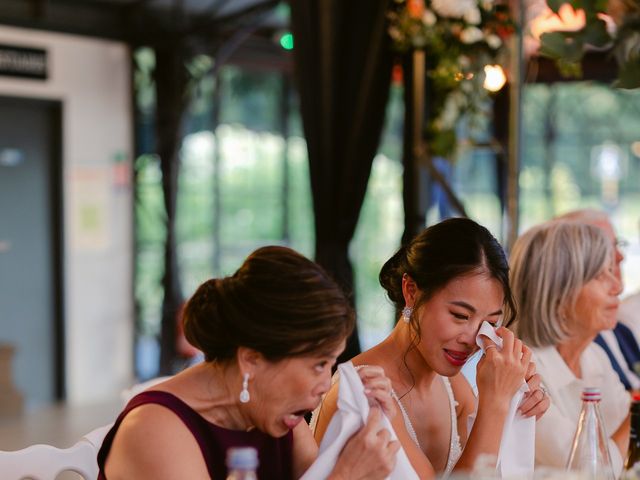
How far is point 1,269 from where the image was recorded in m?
7.38

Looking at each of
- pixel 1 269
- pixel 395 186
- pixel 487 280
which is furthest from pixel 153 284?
pixel 487 280

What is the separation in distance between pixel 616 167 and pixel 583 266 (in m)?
6.83

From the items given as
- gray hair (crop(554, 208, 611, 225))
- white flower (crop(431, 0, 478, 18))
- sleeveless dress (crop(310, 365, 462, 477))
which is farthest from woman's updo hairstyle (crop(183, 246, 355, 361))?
white flower (crop(431, 0, 478, 18))

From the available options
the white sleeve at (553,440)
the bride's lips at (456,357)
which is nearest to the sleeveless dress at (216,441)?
the bride's lips at (456,357)

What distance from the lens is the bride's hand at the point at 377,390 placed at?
6.05ft

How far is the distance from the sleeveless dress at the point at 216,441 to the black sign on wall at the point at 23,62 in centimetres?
581

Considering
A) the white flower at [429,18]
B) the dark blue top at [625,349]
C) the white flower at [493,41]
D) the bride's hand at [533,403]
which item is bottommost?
the dark blue top at [625,349]

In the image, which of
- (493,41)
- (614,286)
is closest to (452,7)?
(493,41)

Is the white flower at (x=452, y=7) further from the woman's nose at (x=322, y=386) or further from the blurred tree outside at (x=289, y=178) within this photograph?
the blurred tree outside at (x=289, y=178)

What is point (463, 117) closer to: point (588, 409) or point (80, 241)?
point (588, 409)

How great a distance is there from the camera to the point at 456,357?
2.17 meters

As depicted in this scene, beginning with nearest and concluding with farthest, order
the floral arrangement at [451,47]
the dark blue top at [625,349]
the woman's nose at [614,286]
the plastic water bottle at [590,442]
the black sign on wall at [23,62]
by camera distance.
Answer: the plastic water bottle at [590,442] < the woman's nose at [614,286] < the dark blue top at [625,349] < the floral arrangement at [451,47] < the black sign on wall at [23,62]

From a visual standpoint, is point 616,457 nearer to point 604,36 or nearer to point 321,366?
point 321,366

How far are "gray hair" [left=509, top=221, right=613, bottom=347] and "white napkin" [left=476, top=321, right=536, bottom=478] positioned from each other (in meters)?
0.62
